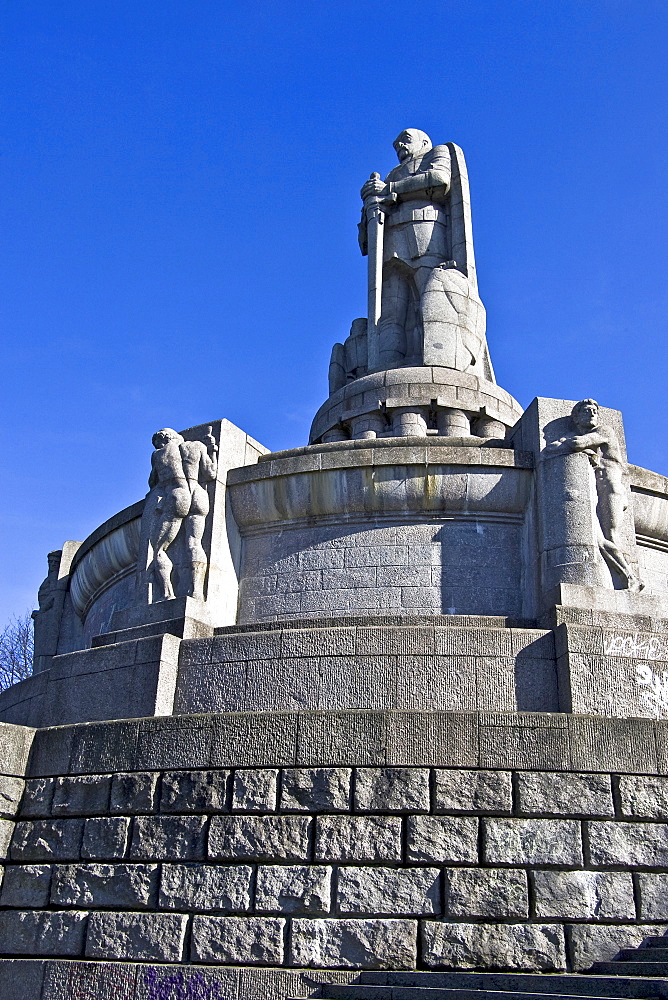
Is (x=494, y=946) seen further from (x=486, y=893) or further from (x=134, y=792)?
(x=134, y=792)

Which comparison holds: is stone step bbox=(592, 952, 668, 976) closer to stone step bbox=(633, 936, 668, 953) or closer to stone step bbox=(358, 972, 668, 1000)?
stone step bbox=(358, 972, 668, 1000)

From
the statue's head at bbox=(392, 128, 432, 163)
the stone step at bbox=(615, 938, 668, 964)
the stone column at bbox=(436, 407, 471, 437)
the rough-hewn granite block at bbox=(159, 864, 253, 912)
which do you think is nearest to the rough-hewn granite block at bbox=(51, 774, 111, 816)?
the rough-hewn granite block at bbox=(159, 864, 253, 912)

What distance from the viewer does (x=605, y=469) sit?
1048 centimetres

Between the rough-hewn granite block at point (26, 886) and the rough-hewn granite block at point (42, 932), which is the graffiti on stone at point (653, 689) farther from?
the rough-hewn granite block at point (26, 886)

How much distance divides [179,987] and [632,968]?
114 inches

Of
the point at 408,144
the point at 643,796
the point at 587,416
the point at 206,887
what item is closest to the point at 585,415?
the point at 587,416

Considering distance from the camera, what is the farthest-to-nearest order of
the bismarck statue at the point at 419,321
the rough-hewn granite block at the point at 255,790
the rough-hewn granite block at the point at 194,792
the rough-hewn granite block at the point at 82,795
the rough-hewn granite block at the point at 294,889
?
the bismarck statue at the point at 419,321
the rough-hewn granite block at the point at 82,795
the rough-hewn granite block at the point at 194,792
the rough-hewn granite block at the point at 255,790
the rough-hewn granite block at the point at 294,889

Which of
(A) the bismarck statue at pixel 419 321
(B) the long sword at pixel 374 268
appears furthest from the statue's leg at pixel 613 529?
(B) the long sword at pixel 374 268

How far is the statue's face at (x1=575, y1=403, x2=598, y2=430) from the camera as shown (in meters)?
10.5

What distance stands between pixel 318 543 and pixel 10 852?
172 inches

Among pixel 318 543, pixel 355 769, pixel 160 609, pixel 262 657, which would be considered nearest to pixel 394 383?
pixel 318 543

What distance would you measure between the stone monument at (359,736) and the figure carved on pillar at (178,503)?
0.10 ft

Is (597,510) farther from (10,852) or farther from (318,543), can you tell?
(10,852)

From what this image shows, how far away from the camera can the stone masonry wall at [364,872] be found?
6.82 meters
